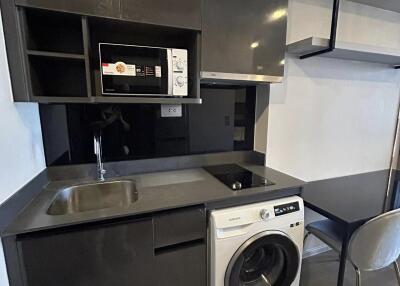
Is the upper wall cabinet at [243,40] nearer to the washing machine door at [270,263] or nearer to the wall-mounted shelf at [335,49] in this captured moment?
the wall-mounted shelf at [335,49]

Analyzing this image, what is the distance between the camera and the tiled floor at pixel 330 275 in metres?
1.89

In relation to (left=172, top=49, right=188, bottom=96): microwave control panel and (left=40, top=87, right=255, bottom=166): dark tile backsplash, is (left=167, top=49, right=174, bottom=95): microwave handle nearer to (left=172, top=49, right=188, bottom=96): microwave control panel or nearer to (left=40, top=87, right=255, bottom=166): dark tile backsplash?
(left=172, top=49, right=188, bottom=96): microwave control panel

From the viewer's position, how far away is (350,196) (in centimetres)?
168

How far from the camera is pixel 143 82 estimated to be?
1318 millimetres

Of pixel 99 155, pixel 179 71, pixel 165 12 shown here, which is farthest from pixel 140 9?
pixel 99 155

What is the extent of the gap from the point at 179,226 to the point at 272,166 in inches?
41.9

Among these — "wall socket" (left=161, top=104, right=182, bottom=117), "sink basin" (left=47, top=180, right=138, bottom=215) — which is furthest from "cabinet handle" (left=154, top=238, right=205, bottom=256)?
"wall socket" (left=161, top=104, right=182, bottom=117)

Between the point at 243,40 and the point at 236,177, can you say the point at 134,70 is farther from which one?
the point at 236,177

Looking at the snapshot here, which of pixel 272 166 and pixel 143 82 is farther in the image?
pixel 272 166

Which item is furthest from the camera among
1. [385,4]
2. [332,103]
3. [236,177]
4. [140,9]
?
[332,103]

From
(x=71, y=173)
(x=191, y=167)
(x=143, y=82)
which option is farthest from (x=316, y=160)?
(x=71, y=173)

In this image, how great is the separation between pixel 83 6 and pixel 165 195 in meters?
1.09

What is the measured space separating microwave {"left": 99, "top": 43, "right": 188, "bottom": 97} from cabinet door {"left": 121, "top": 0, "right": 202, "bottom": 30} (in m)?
0.15

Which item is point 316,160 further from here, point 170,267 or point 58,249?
point 58,249
